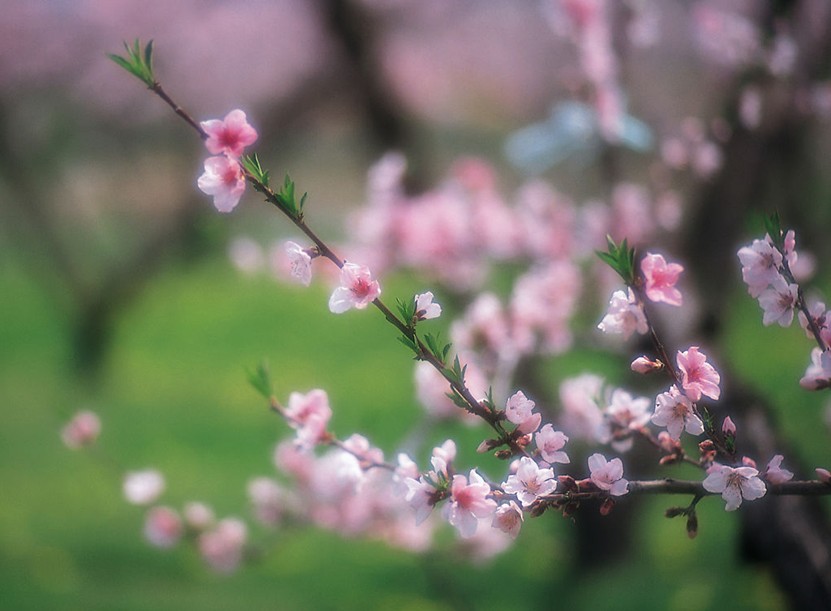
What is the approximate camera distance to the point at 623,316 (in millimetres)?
1117

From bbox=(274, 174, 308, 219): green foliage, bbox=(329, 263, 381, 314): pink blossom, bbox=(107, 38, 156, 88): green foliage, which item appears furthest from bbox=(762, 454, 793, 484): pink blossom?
bbox=(107, 38, 156, 88): green foliage

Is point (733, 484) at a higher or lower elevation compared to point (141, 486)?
lower

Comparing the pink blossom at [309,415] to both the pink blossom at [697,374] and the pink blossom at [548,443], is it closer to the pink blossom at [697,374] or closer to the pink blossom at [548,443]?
the pink blossom at [548,443]

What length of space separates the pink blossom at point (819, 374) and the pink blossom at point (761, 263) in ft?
0.44

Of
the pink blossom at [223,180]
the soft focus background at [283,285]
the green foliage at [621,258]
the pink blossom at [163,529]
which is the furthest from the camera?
the soft focus background at [283,285]

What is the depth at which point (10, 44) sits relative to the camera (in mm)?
8789

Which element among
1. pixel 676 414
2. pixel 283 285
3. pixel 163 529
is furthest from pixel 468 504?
pixel 283 285

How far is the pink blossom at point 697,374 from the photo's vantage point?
1.10 m

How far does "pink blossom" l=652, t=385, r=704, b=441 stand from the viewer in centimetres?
108

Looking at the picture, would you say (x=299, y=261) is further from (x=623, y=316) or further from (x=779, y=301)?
(x=779, y=301)

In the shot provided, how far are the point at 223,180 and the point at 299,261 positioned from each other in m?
0.15

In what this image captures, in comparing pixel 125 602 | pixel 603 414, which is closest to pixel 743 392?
pixel 603 414

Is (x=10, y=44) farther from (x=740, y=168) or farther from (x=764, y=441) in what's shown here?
(x=764, y=441)

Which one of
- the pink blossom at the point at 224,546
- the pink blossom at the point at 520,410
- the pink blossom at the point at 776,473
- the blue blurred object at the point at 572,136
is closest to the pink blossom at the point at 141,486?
the pink blossom at the point at 224,546
